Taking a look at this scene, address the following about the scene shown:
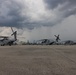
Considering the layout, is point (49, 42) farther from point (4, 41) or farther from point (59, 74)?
point (59, 74)

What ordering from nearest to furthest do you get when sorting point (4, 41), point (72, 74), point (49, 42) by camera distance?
point (72, 74), point (4, 41), point (49, 42)

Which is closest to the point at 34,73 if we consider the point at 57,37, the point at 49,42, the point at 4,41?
the point at 4,41

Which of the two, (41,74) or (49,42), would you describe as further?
(49,42)

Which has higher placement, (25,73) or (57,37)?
(57,37)

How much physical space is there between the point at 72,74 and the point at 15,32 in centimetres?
9906

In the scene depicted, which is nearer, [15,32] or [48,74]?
[48,74]

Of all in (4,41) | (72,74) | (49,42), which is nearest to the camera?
(72,74)

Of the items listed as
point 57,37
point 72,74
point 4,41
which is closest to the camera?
point 72,74

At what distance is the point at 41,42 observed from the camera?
94750 mm

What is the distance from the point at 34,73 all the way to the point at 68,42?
86.0 metres

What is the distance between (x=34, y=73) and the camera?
1240 cm

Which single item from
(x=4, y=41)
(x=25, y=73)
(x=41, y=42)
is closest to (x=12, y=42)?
(x=4, y=41)

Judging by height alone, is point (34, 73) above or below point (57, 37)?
below

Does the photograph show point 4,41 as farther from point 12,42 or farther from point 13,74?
point 13,74
